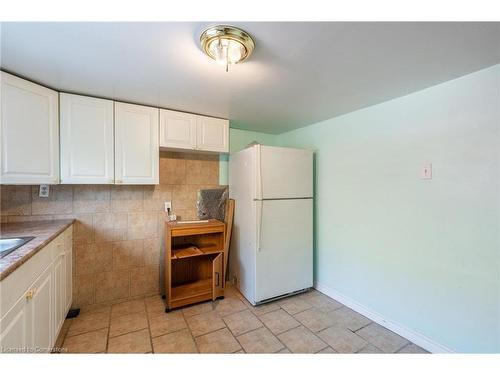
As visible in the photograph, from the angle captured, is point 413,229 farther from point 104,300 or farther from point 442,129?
point 104,300

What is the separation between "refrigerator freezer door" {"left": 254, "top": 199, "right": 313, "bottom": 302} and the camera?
2.43 m

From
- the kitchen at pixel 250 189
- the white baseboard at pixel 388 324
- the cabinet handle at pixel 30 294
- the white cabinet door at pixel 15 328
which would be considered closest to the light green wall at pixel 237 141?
the kitchen at pixel 250 189

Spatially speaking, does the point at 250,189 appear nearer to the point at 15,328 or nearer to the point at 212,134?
the point at 212,134

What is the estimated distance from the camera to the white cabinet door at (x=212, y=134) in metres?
2.55

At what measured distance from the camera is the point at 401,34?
1155mm

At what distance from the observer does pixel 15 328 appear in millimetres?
1057

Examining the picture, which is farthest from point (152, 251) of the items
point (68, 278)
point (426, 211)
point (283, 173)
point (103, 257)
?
point (426, 211)

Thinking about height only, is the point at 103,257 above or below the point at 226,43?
below

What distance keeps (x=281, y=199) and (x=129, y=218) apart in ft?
5.74

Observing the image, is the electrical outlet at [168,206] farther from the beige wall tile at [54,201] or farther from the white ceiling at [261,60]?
the white ceiling at [261,60]

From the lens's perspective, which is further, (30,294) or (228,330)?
(228,330)

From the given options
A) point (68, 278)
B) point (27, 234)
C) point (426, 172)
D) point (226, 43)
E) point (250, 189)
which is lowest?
point (68, 278)

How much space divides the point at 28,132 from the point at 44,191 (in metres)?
0.67

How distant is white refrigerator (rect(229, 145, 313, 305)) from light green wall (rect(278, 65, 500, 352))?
36cm
